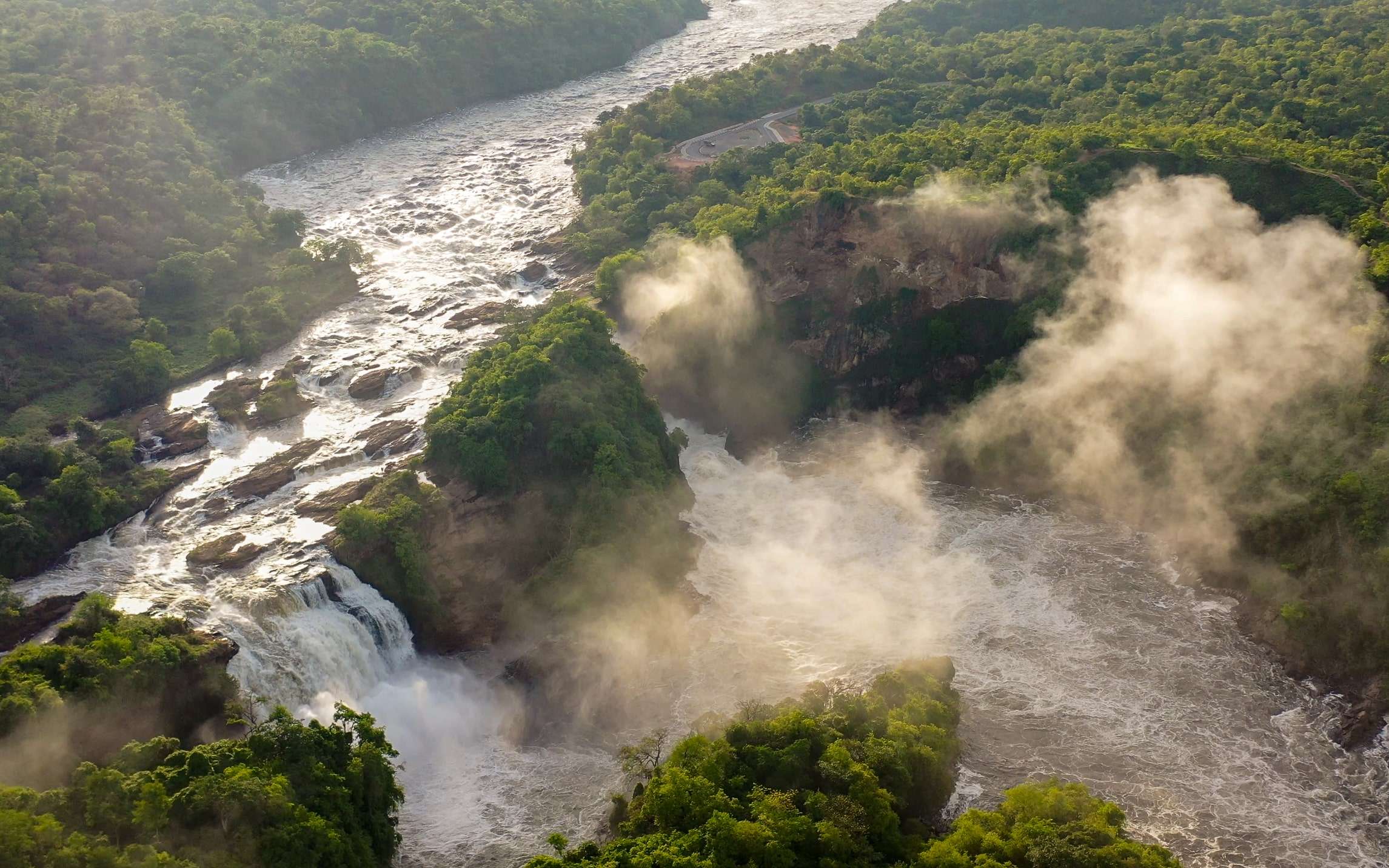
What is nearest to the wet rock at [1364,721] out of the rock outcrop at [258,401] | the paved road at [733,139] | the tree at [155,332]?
the rock outcrop at [258,401]

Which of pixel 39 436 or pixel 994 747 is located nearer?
pixel 994 747

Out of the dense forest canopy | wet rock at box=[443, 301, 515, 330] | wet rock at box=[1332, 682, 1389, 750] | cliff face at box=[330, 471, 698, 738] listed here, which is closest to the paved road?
the dense forest canopy

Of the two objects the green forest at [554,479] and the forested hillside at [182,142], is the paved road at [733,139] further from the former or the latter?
the green forest at [554,479]

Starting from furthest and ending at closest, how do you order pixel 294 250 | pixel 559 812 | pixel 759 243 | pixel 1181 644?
pixel 294 250, pixel 759 243, pixel 1181 644, pixel 559 812

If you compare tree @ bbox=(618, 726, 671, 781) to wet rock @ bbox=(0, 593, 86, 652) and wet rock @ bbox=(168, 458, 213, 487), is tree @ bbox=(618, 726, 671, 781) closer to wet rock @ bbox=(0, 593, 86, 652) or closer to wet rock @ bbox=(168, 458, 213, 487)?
wet rock @ bbox=(0, 593, 86, 652)

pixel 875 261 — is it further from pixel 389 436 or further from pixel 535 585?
pixel 535 585

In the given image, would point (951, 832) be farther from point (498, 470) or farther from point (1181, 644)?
point (498, 470)

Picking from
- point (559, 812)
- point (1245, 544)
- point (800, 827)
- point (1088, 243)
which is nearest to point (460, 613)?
point (559, 812)
